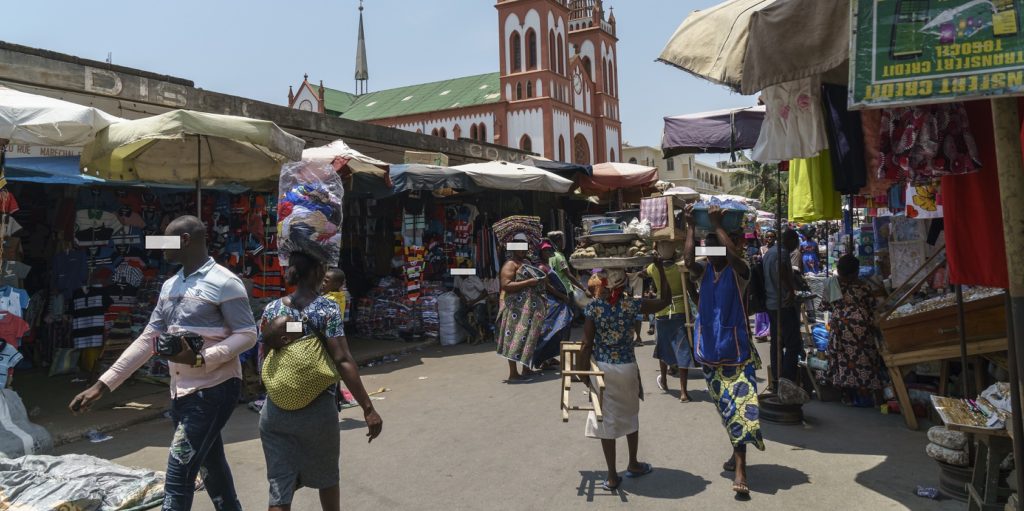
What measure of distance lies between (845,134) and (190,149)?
6.77 meters

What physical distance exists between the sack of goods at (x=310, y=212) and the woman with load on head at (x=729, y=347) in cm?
261

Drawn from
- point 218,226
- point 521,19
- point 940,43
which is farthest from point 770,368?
point 521,19

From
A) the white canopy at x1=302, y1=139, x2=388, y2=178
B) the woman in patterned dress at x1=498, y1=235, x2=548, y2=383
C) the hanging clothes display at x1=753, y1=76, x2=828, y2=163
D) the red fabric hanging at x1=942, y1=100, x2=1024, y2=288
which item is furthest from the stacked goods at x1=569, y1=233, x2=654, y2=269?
the white canopy at x1=302, y1=139, x2=388, y2=178

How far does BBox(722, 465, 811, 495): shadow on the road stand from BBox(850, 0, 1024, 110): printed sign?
9.55 feet

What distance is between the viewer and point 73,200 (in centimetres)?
870

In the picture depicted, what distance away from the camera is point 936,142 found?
3482 mm

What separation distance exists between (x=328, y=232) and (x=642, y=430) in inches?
142

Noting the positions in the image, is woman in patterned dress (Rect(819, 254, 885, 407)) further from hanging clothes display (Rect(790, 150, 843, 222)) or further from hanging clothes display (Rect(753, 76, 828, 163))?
hanging clothes display (Rect(753, 76, 828, 163))

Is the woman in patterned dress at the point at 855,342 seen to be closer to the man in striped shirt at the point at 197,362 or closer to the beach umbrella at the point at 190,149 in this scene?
the man in striped shirt at the point at 197,362

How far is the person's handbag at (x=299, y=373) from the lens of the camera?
10.3 feet

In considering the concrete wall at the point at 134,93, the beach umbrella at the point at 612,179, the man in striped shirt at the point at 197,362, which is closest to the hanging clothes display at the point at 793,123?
the man in striped shirt at the point at 197,362

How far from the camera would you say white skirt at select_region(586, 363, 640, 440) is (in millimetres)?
4508

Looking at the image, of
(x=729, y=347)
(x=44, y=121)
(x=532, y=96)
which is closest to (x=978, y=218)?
(x=729, y=347)

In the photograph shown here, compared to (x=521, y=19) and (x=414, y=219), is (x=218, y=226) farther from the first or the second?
(x=521, y=19)
